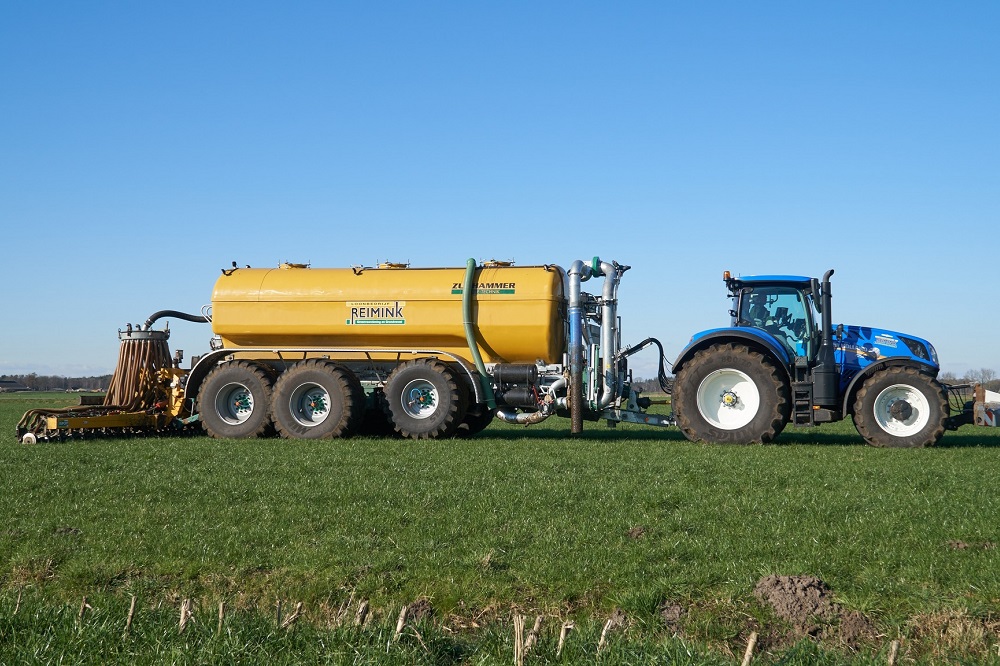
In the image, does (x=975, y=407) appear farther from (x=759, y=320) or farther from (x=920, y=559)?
(x=920, y=559)

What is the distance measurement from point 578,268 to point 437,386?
312cm

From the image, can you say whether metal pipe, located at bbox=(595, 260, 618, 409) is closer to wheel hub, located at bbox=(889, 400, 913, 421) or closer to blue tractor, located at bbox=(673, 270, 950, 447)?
blue tractor, located at bbox=(673, 270, 950, 447)

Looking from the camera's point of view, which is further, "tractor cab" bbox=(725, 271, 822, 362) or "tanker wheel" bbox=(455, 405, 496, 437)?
"tanker wheel" bbox=(455, 405, 496, 437)

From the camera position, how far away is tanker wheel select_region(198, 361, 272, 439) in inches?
624

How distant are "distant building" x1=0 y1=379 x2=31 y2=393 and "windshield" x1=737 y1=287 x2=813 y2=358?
8772 centimetres

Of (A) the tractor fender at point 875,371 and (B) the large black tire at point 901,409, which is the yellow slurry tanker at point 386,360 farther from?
(B) the large black tire at point 901,409

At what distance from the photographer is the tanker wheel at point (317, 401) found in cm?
1529

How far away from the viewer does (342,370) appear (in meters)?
15.6

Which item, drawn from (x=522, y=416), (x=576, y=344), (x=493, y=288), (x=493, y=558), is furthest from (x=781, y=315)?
(x=493, y=558)

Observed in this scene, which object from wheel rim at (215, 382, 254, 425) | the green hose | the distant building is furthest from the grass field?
the distant building

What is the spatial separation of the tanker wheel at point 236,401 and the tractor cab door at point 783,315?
837 centimetres

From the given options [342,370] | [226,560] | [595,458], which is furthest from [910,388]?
[226,560]

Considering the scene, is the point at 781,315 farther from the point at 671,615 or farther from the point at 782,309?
the point at 671,615

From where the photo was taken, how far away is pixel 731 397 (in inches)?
537
